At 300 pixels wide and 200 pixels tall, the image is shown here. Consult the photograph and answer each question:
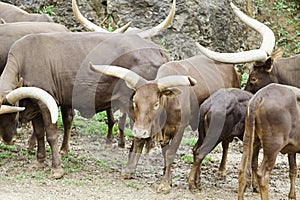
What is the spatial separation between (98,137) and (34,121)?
212cm

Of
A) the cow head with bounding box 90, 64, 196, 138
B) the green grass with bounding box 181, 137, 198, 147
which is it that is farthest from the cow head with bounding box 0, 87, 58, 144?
the green grass with bounding box 181, 137, 198, 147

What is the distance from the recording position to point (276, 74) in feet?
32.1

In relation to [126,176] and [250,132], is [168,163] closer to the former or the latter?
[126,176]

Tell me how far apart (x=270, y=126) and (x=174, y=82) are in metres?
1.30

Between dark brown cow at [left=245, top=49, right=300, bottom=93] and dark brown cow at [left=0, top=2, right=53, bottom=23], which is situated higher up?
dark brown cow at [left=245, top=49, right=300, bottom=93]

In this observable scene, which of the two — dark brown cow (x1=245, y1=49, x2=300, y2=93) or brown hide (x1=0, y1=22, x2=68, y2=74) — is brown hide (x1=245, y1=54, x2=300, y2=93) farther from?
brown hide (x1=0, y1=22, x2=68, y2=74)

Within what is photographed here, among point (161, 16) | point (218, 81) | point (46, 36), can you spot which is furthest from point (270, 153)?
point (161, 16)

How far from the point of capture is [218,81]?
A: 31.8 feet

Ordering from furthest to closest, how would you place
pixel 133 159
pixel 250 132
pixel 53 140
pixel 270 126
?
1. pixel 133 159
2. pixel 53 140
3. pixel 250 132
4. pixel 270 126

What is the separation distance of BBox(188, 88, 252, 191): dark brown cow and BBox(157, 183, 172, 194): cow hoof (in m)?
0.29

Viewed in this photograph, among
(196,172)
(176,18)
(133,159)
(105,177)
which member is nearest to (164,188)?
(196,172)

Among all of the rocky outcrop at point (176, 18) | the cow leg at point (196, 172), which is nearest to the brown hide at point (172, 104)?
the cow leg at point (196, 172)

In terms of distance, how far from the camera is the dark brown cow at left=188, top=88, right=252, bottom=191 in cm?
855

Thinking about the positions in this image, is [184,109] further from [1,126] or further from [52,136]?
[1,126]
